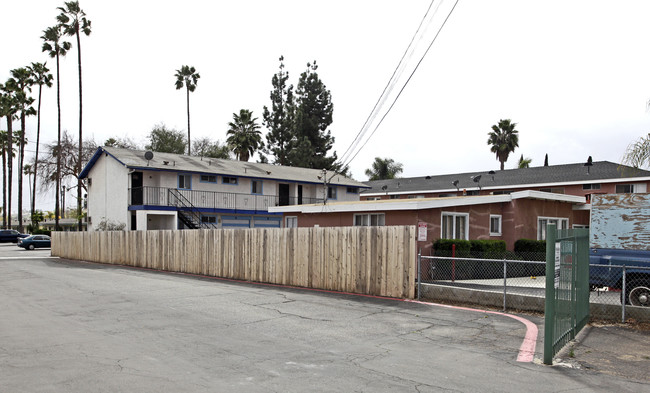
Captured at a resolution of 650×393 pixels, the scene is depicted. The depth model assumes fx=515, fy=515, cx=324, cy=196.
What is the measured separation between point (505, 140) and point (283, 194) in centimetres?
2723

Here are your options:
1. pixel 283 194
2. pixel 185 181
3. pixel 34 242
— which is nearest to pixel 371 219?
pixel 185 181

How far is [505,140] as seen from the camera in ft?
183

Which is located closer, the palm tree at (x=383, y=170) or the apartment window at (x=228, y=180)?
the apartment window at (x=228, y=180)

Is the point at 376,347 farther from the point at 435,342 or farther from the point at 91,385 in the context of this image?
the point at 91,385

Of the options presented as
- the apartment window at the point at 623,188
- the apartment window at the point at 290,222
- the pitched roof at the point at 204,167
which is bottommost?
the apartment window at the point at 290,222

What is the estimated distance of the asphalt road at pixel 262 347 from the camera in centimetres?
629

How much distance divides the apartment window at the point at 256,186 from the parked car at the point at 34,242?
20400mm

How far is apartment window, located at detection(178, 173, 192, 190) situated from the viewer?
36719mm

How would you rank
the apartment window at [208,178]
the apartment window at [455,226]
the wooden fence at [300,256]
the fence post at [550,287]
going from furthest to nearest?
the apartment window at [208,178] → the apartment window at [455,226] → the wooden fence at [300,256] → the fence post at [550,287]

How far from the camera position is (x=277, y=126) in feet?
200

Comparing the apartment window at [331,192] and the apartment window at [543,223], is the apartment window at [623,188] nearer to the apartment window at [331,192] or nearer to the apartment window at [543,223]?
the apartment window at [543,223]

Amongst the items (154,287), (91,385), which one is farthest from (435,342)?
(154,287)

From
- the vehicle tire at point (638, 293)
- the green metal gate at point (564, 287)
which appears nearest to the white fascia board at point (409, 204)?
the vehicle tire at point (638, 293)

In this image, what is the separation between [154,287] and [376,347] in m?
10.3
